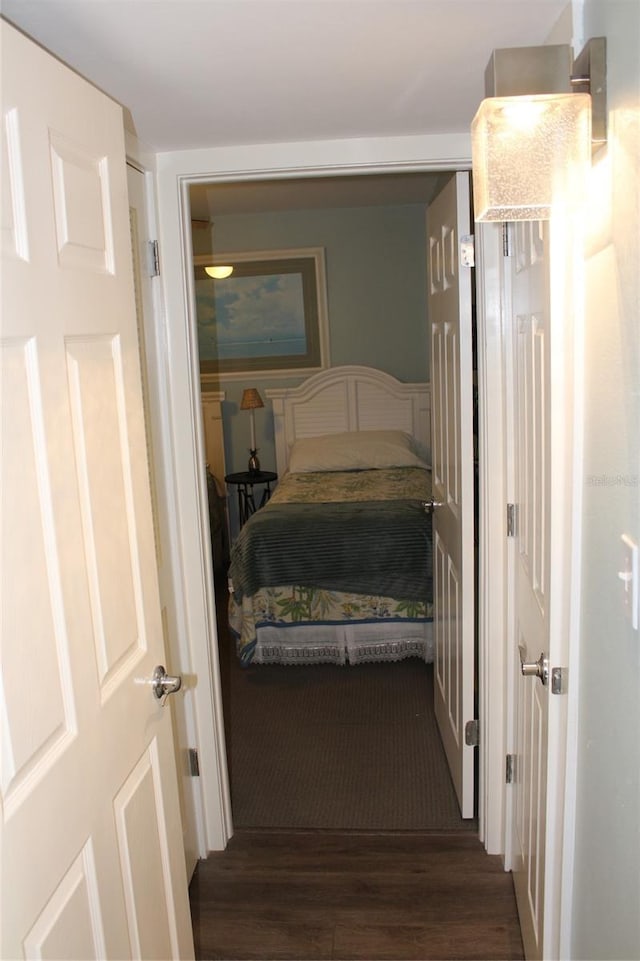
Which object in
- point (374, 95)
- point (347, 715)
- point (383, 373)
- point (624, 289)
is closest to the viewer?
point (624, 289)

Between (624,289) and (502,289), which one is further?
(502,289)

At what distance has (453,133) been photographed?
2.16 meters

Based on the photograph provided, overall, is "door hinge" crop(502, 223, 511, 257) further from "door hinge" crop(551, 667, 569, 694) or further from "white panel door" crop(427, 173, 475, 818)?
"door hinge" crop(551, 667, 569, 694)

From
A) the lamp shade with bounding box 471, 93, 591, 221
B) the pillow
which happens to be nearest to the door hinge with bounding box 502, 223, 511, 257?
the lamp shade with bounding box 471, 93, 591, 221

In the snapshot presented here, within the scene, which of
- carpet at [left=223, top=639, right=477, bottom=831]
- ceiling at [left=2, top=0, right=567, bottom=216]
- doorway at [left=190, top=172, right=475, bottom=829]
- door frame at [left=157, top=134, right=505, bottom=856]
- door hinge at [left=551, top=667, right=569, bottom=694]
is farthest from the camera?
doorway at [left=190, top=172, right=475, bottom=829]

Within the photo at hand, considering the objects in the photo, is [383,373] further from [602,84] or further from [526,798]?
[602,84]

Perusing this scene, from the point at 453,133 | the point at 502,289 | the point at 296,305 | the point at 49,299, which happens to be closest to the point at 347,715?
the point at 502,289

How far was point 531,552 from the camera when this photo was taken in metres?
1.90

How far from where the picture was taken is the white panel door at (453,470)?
2379mm

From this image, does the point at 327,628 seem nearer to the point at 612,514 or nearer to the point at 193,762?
the point at 193,762

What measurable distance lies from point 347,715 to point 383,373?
2811 mm

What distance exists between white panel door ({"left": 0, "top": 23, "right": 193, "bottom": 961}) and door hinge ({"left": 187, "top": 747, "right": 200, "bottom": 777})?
0.83 m

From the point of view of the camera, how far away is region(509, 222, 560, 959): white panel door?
1654 millimetres

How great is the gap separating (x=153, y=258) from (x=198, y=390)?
41 centimetres
